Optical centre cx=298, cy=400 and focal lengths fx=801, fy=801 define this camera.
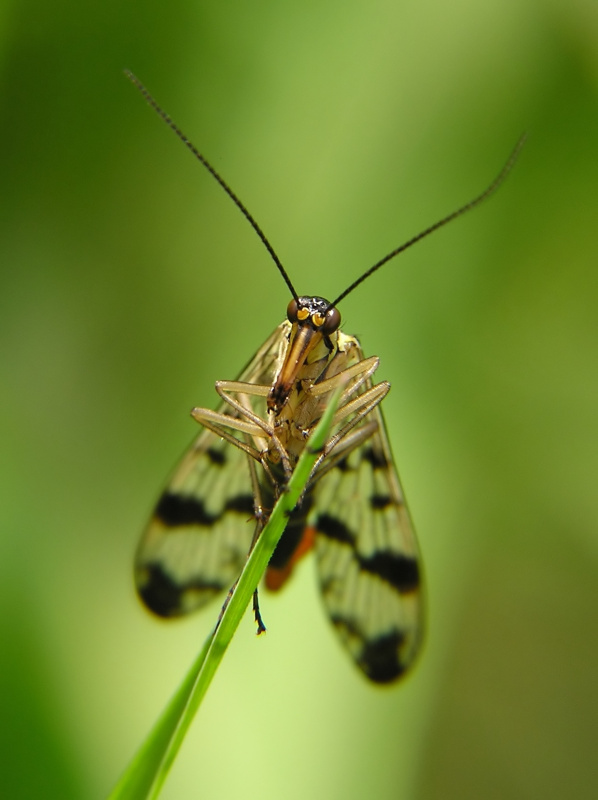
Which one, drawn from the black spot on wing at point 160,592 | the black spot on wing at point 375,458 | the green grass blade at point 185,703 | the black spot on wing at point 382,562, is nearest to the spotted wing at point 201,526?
the black spot on wing at point 160,592

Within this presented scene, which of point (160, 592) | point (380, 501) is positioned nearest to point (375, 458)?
point (380, 501)

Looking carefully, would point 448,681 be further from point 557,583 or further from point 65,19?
point 65,19

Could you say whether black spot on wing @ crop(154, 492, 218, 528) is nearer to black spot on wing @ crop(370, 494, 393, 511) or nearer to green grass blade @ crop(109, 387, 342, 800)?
black spot on wing @ crop(370, 494, 393, 511)

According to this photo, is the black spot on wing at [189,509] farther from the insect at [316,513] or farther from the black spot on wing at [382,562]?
the black spot on wing at [382,562]

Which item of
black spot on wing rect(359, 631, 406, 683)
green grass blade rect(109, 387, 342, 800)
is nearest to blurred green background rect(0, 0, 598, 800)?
black spot on wing rect(359, 631, 406, 683)

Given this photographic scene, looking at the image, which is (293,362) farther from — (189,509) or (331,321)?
(189,509)

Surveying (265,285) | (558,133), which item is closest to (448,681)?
(265,285)

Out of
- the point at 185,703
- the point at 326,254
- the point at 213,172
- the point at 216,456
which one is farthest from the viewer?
the point at 326,254

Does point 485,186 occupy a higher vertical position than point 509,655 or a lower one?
higher

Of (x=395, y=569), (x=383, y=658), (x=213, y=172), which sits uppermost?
(x=213, y=172)
